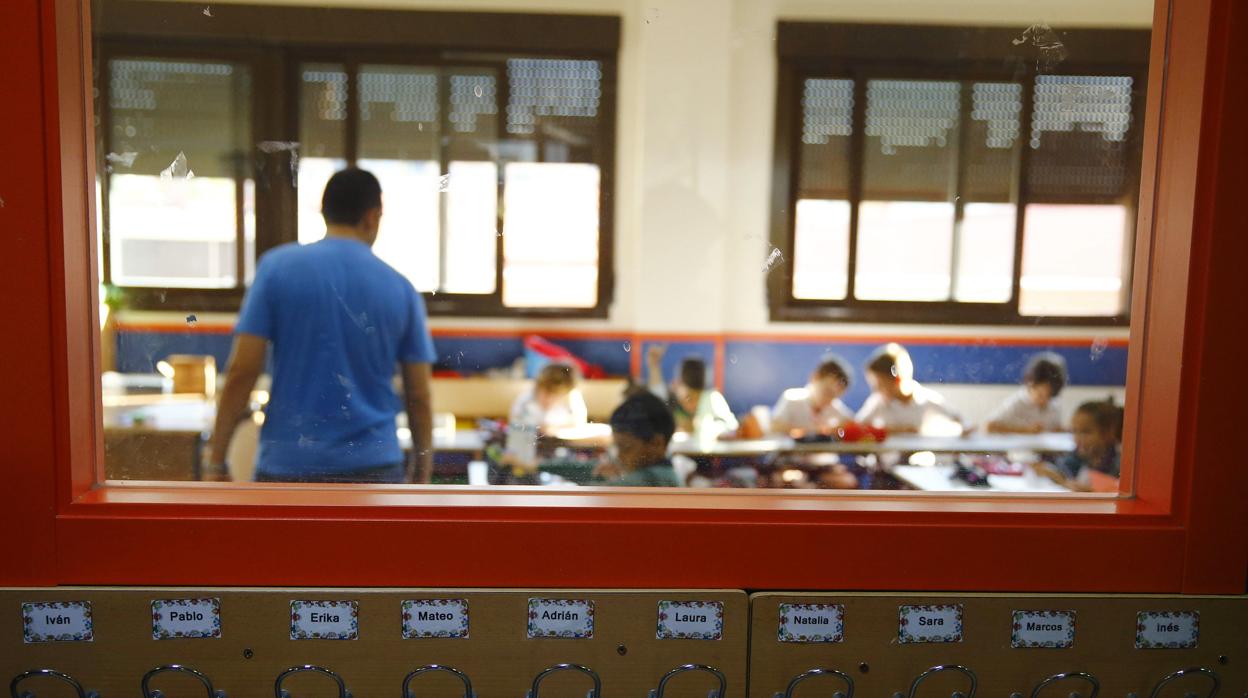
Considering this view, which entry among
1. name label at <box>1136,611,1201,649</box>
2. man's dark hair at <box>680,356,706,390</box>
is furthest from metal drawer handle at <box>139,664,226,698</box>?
man's dark hair at <box>680,356,706,390</box>

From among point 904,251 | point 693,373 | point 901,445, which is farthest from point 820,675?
point 693,373

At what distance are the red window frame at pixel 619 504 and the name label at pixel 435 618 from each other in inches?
0.9

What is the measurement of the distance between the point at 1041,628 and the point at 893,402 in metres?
2.00

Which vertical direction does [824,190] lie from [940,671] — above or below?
above

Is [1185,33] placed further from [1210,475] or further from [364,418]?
[364,418]

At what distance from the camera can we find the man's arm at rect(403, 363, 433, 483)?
3.90 ft

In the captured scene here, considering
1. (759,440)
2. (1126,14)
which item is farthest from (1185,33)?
(759,440)

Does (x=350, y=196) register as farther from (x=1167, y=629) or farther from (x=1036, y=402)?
(x=1036, y=402)

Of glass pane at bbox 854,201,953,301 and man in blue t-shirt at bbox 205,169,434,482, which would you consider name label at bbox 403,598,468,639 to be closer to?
man in blue t-shirt at bbox 205,169,434,482

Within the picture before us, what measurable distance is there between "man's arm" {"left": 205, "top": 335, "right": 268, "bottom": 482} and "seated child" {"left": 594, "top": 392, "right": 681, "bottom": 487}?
20.1 inches

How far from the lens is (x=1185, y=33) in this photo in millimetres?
856

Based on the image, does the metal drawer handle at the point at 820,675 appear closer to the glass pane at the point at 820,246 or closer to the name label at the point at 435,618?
the name label at the point at 435,618

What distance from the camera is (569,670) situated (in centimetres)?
85

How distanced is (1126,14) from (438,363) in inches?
38.9
